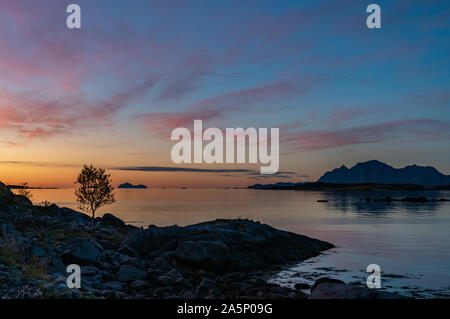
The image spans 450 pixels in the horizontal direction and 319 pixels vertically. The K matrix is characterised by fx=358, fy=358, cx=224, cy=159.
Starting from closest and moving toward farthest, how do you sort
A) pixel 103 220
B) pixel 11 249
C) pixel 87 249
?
pixel 11 249 → pixel 87 249 → pixel 103 220

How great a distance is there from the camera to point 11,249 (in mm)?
20812

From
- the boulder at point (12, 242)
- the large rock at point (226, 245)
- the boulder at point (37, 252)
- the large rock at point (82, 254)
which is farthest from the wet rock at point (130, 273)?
the large rock at point (226, 245)

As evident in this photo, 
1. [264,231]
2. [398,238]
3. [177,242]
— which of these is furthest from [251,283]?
[398,238]

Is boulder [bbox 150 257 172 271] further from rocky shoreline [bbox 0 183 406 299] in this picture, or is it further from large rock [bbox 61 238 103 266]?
large rock [bbox 61 238 103 266]

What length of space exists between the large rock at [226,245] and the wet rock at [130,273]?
7245mm

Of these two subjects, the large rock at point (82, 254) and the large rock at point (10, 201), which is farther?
the large rock at point (10, 201)

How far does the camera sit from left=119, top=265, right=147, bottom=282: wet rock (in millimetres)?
24666

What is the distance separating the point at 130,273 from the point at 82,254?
3574 mm

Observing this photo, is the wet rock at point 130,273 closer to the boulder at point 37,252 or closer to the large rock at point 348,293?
the boulder at point 37,252

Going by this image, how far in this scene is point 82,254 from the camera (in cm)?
2492

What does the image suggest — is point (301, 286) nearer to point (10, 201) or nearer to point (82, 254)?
point (82, 254)

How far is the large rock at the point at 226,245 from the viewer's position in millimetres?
33438
